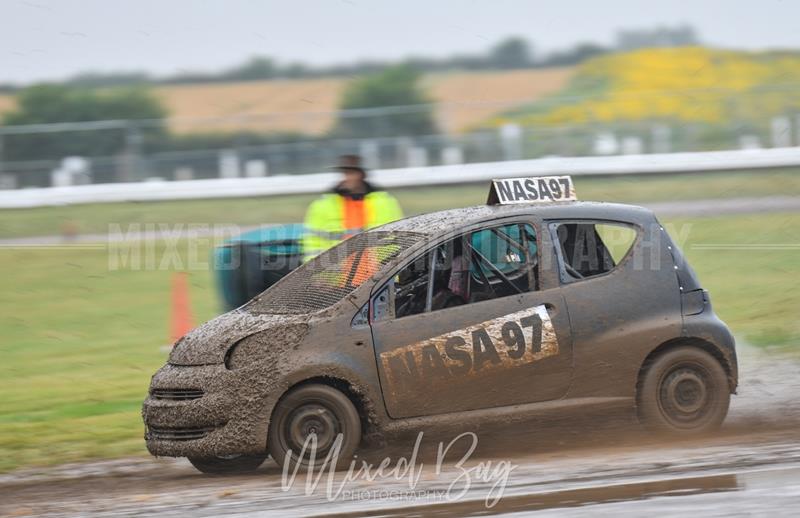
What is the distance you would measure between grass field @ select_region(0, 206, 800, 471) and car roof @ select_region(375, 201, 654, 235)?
2.43m

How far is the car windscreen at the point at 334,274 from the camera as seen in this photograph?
7164mm

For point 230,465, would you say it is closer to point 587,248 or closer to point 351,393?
point 351,393

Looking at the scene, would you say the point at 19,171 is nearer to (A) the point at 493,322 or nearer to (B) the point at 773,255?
(B) the point at 773,255

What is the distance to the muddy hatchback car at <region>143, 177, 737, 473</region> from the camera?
682cm

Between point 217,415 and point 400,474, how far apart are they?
1.08 meters

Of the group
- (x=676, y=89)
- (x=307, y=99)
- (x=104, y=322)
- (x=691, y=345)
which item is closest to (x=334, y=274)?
(x=691, y=345)

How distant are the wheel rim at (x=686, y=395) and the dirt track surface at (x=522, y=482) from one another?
16 centimetres

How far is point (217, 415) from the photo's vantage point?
6.75m

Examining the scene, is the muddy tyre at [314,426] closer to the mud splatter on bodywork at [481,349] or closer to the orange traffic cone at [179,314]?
the mud splatter on bodywork at [481,349]

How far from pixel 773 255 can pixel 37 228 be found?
1144 cm

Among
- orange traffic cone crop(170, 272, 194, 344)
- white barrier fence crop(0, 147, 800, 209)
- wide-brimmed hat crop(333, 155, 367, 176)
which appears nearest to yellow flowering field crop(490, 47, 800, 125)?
white barrier fence crop(0, 147, 800, 209)

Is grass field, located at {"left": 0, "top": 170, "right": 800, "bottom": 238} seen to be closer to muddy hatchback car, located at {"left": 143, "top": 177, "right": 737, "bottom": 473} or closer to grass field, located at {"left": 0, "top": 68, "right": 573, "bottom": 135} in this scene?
grass field, located at {"left": 0, "top": 68, "right": 573, "bottom": 135}

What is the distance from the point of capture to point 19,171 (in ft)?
66.2

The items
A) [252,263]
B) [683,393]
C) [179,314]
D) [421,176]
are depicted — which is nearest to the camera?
[683,393]
